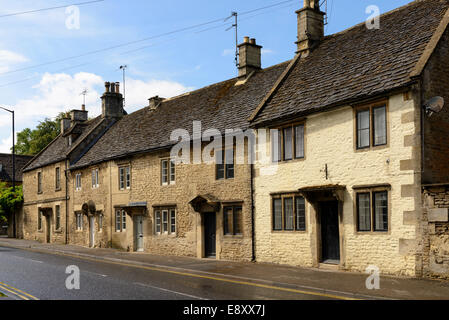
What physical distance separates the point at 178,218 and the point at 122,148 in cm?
772

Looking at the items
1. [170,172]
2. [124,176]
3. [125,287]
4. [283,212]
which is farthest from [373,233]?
[124,176]

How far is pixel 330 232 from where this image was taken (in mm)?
17344

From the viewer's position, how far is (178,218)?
24.1m

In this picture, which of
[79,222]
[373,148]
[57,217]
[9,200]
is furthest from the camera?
[9,200]

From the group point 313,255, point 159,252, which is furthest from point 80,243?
point 313,255

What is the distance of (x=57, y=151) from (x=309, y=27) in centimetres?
2609

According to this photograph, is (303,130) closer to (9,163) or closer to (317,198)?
(317,198)

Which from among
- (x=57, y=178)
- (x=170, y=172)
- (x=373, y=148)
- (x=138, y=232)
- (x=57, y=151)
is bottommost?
(x=138, y=232)

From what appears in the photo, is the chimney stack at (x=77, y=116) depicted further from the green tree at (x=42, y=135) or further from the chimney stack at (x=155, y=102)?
the green tree at (x=42, y=135)

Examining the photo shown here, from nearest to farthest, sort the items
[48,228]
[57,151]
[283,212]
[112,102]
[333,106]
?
[333,106] → [283,212] → [112,102] → [48,228] → [57,151]

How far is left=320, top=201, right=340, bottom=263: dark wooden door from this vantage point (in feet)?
56.2

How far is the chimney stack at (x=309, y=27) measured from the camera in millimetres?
22578

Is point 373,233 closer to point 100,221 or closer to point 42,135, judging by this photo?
point 100,221

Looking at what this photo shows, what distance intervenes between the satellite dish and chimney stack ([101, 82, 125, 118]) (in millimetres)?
27713
